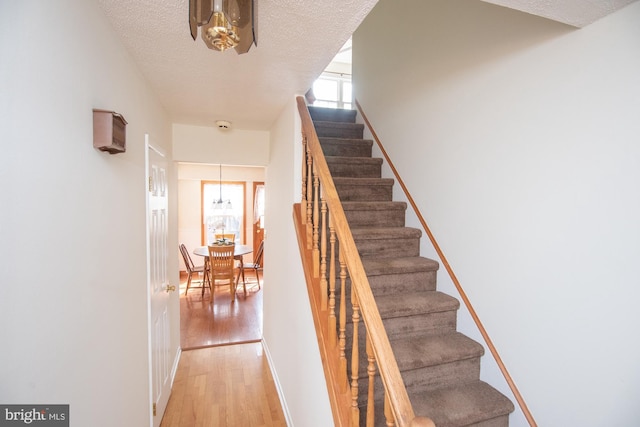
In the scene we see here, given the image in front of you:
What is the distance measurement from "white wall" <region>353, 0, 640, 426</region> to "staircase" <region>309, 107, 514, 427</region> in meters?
0.20

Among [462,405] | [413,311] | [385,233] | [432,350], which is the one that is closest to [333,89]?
[385,233]

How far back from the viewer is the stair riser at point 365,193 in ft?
8.99

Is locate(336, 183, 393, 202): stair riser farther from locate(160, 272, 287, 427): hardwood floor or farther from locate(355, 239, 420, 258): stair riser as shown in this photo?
locate(160, 272, 287, 427): hardwood floor

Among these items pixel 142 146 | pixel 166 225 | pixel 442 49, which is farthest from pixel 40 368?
pixel 442 49

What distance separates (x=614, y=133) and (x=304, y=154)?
1596mm

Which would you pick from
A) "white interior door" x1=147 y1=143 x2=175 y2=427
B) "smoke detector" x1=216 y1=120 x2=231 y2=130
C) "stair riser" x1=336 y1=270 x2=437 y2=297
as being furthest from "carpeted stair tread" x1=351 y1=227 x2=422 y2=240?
"smoke detector" x1=216 y1=120 x2=231 y2=130

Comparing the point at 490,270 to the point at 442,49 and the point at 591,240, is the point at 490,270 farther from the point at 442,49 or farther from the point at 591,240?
the point at 442,49

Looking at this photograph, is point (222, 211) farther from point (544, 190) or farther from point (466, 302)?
point (544, 190)

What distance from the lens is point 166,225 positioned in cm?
261

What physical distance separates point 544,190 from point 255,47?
1.62 metres

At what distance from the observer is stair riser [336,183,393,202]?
274 cm

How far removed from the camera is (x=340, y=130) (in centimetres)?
335

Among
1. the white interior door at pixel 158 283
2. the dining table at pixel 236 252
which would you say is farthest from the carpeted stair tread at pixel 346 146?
the dining table at pixel 236 252

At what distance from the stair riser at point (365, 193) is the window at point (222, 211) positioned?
16.2 ft
